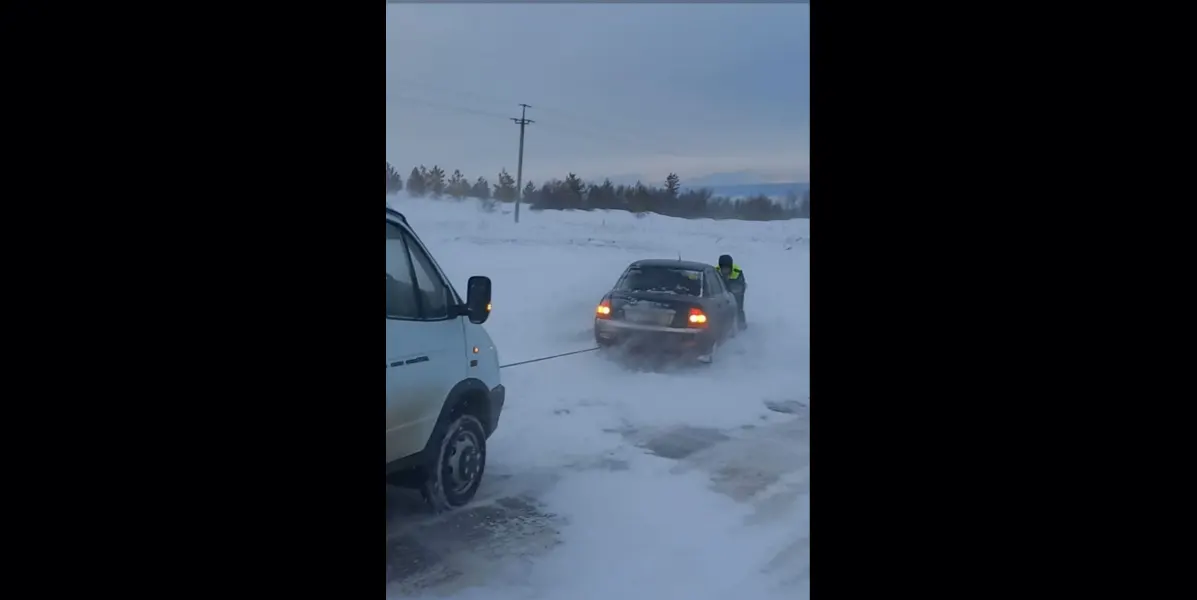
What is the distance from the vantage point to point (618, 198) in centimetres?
294

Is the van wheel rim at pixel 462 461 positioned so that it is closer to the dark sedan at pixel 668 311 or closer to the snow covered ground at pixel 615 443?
the snow covered ground at pixel 615 443

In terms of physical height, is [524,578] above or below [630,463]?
below

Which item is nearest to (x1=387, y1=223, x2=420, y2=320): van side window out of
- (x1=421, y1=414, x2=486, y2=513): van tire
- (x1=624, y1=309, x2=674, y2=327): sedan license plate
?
(x1=421, y1=414, x2=486, y2=513): van tire

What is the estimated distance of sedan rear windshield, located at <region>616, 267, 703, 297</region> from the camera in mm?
3088

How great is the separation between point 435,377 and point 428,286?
0.97ft

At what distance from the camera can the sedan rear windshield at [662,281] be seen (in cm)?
309

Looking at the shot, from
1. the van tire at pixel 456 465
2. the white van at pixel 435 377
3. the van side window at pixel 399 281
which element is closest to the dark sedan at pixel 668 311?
the white van at pixel 435 377

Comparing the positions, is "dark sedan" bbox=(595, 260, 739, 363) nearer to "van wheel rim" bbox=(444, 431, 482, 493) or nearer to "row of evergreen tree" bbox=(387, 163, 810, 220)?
"row of evergreen tree" bbox=(387, 163, 810, 220)

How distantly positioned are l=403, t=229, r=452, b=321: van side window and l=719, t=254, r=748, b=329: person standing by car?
3.49ft
